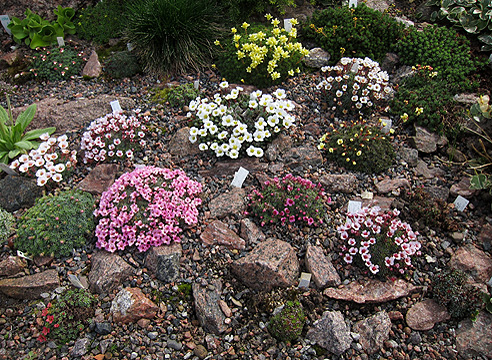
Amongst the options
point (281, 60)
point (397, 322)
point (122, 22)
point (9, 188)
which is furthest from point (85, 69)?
point (397, 322)

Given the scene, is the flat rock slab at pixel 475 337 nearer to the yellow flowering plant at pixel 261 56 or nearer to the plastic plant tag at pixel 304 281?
the plastic plant tag at pixel 304 281

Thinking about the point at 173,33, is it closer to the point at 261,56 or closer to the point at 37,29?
the point at 261,56

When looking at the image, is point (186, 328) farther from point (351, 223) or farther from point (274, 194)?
point (351, 223)

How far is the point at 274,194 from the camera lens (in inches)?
167

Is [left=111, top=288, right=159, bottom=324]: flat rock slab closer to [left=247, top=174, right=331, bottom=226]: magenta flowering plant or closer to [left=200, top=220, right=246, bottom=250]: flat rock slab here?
[left=200, top=220, right=246, bottom=250]: flat rock slab

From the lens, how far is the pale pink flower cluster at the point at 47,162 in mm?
4489

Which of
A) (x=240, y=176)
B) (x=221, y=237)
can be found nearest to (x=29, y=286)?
(x=221, y=237)

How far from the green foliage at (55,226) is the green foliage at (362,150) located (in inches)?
120

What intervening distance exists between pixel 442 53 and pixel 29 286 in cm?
627

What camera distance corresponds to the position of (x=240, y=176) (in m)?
4.57

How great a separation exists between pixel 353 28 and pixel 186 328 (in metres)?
5.17

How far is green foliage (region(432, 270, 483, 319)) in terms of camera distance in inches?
141

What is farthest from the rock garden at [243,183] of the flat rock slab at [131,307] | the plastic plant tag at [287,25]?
the plastic plant tag at [287,25]

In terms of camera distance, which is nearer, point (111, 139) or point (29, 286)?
point (29, 286)
